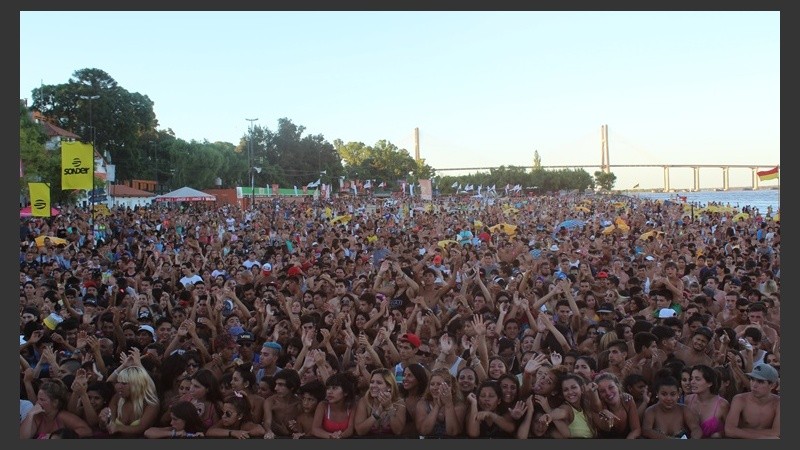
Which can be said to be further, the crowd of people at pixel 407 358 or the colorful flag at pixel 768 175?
the colorful flag at pixel 768 175

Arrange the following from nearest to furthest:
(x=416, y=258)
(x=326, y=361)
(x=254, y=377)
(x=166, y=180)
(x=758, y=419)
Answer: (x=758, y=419) → (x=254, y=377) → (x=326, y=361) → (x=416, y=258) → (x=166, y=180)

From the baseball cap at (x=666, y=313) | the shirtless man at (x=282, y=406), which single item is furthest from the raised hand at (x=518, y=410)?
the baseball cap at (x=666, y=313)

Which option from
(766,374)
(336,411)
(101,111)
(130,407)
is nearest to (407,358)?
(336,411)

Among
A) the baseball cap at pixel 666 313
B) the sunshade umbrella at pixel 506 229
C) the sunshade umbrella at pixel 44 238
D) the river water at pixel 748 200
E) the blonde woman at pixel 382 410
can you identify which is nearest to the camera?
the blonde woman at pixel 382 410

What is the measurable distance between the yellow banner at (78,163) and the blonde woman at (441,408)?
404 inches

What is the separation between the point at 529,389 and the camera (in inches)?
206

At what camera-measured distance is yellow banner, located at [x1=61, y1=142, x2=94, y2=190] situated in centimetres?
1313

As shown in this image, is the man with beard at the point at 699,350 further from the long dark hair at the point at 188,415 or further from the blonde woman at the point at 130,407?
the blonde woman at the point at 130,407

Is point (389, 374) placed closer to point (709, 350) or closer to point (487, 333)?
point (487, 333)

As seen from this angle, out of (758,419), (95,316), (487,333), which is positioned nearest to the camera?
(758,419)

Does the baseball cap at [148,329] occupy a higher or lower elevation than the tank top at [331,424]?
higher

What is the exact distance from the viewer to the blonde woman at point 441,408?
5000 millimetres

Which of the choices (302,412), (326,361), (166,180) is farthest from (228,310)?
(166,180)

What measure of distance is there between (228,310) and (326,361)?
2.85 metres
